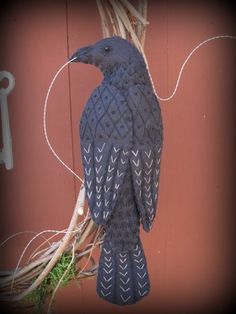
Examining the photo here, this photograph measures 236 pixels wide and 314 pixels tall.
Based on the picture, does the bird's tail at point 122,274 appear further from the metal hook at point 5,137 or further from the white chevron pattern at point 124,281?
the metal hook at point 5,137

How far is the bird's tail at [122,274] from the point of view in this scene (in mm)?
756

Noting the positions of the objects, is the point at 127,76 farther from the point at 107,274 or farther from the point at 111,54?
the point at 107,274

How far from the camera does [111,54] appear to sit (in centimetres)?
69

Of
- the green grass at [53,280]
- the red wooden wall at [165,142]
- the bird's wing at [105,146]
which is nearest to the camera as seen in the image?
the bird's wing at [105,146]

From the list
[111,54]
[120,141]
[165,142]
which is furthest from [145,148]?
[165,142]

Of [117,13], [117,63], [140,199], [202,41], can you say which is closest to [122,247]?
[140,199]

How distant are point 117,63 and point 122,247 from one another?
330 millimetres

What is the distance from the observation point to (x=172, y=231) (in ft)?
3.58

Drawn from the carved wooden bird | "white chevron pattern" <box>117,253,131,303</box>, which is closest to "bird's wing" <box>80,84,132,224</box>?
the carved wooden bird

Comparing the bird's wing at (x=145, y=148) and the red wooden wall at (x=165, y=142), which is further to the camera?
the red wooden wall at (x=165, y=142)

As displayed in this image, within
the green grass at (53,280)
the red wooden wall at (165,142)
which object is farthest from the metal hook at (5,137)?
the green grass at (53,280)

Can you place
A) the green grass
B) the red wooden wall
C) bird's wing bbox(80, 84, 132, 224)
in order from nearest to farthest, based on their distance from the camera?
1. bird's wing bbox(80, 84, 132, 224)
2. the green grass
3. the red wooden wall

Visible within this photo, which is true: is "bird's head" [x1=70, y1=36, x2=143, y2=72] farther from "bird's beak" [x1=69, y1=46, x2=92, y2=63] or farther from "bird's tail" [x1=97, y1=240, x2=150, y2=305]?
"bird's tail" [x1=97, y1=240, x2=150, y2=305]

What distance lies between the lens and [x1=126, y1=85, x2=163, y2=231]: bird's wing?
0.68 meters
